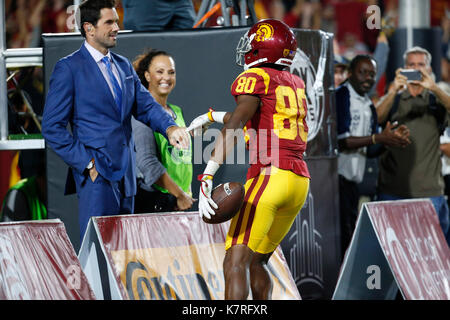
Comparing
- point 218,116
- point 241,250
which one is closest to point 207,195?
point 241,250

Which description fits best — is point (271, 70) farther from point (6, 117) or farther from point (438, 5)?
point (438, 5)

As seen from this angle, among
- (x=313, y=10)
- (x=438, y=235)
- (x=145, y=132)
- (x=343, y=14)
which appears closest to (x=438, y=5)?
(x=343, y=14)

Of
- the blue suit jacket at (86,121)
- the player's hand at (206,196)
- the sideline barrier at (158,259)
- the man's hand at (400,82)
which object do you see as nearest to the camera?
the player's hand at (206,196)

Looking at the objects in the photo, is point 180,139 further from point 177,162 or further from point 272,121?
point 177,162

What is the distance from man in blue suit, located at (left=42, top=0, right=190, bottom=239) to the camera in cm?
512

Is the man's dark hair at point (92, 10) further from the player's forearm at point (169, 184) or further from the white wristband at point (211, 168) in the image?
the white wristband at point (211, 168)

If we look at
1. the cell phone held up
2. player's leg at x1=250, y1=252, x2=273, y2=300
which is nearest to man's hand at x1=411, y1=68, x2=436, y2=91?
the cell phone held up

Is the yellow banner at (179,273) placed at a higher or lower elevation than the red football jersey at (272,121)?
lower

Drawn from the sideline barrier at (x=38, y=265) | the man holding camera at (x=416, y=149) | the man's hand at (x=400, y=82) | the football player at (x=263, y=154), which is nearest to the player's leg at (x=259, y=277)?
the football player at (x=263, y=154)

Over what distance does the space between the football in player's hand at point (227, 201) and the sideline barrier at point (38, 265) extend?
808mm

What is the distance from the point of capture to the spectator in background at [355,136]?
7.16m

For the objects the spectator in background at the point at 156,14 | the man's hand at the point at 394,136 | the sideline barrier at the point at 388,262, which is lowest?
the sideline barrier at the point at 388,262

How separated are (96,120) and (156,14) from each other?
1.67 m

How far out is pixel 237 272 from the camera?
4551 mm
